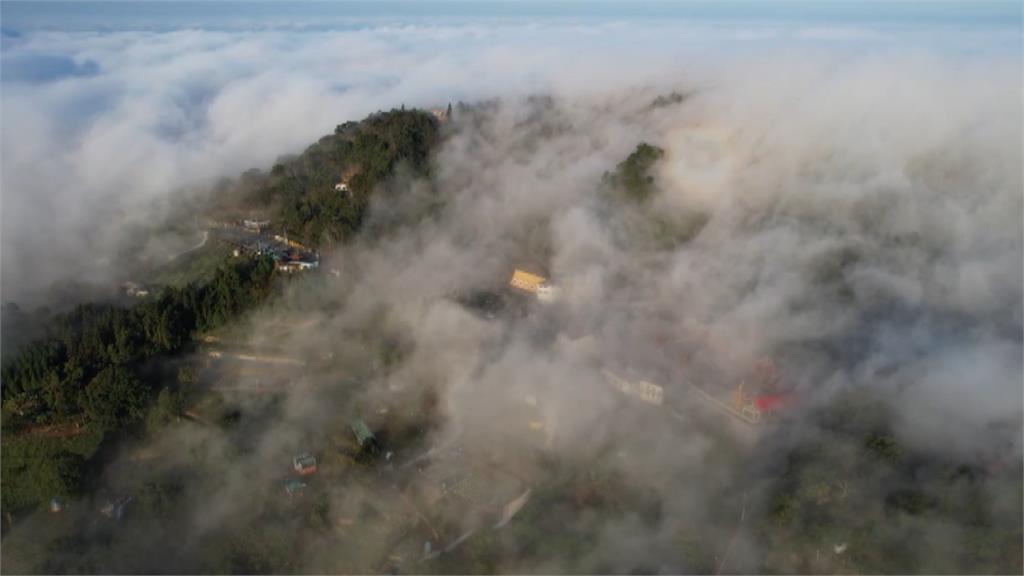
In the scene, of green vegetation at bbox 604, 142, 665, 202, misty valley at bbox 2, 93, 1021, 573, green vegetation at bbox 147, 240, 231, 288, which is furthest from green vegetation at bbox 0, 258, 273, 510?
green vegetation at bbox 604, 142, 665, 202

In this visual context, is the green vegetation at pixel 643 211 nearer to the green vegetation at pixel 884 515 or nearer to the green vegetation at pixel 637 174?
the green vegetation at pixel 637 174

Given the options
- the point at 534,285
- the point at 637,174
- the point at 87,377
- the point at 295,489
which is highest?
the point at 637,174

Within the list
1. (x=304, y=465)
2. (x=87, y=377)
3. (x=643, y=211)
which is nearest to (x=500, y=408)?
(x=304, y=465)

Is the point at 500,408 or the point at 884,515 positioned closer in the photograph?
the point at 884,515

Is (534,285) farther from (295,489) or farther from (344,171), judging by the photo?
(344,171)

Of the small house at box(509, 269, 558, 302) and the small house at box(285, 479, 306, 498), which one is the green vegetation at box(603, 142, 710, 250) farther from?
the small house at box(285, 479, 306, 498)

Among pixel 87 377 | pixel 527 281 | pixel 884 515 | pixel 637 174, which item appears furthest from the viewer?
pixel 637 174

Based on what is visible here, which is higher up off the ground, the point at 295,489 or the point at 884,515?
the point at 884,515

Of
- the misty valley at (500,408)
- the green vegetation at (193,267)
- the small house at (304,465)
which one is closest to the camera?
the misty valley at (500,408)

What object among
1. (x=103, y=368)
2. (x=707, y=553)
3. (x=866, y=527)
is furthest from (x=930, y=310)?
(x=103, y=368)

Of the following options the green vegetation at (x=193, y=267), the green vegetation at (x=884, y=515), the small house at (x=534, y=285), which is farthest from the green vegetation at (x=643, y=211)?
the green vegetation at (x=193, y=267)
